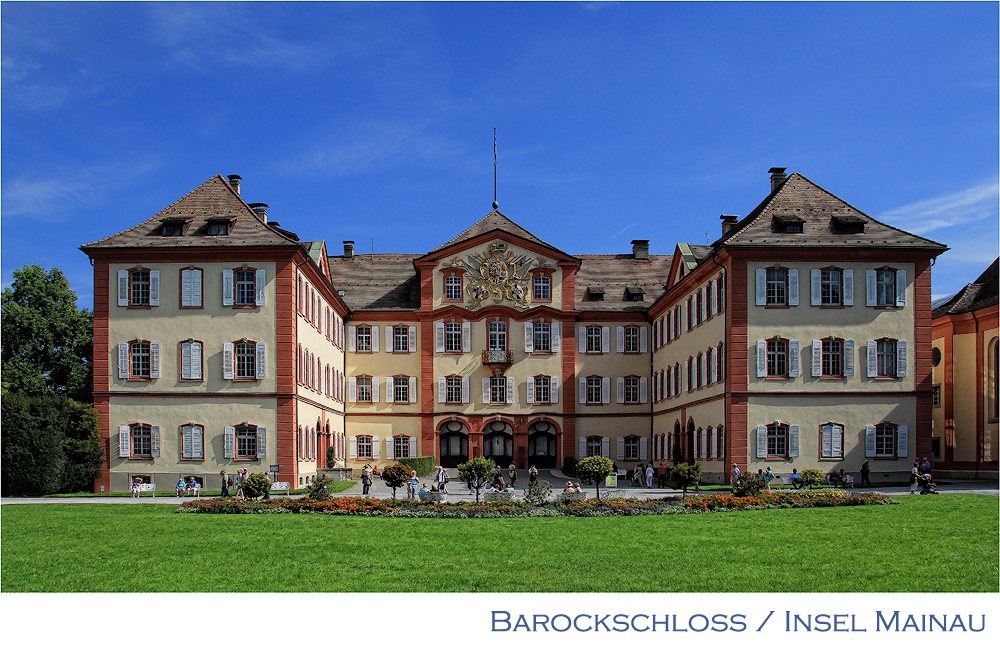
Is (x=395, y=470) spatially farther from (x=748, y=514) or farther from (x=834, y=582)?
(x=834, y=582)

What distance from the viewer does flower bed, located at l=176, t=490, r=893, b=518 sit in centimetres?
2820

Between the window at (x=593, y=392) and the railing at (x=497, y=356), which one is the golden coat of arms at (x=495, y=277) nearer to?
the railing at (x=497, y=356)

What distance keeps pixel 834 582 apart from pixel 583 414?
144 feet

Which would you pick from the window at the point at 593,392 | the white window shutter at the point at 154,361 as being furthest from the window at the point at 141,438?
the window at the point at 593,392

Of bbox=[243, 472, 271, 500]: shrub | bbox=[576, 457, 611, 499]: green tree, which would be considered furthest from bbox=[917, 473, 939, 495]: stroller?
bbox=[243, 472, 271, 500]: shrub

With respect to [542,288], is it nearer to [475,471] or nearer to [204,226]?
[204,226]

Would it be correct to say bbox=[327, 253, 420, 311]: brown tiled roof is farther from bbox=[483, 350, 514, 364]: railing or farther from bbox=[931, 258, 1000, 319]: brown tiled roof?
bbox=[931, 258, 1000, 319]: brown tiled roof

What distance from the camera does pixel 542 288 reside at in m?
59.3

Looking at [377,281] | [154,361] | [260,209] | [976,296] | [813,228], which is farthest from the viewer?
[377,281]

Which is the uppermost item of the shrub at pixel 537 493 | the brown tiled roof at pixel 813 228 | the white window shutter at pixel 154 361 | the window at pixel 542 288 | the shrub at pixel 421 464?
the brown tiled roof at pixel 813 228

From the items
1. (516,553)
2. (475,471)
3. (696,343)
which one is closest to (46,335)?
(475,471)

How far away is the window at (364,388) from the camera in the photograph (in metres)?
59.2

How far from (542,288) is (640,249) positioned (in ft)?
34.5

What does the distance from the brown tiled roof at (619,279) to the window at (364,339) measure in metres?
12.9
